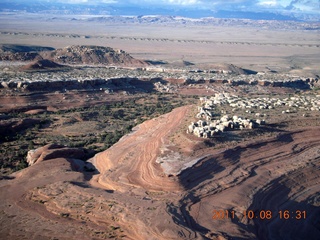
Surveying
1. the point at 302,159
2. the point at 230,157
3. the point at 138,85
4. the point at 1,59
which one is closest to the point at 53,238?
the point at 230,157

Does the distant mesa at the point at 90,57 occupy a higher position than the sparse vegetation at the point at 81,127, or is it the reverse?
the distant mesa at the point at 90,57

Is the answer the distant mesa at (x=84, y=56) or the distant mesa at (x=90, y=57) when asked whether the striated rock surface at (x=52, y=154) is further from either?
the distant mesa at (x=90, y=57)

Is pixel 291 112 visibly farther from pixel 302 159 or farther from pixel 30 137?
pixel 30 137

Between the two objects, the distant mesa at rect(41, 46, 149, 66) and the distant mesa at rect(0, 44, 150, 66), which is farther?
the distant mesa at rect(41, 46, 149, 66)
